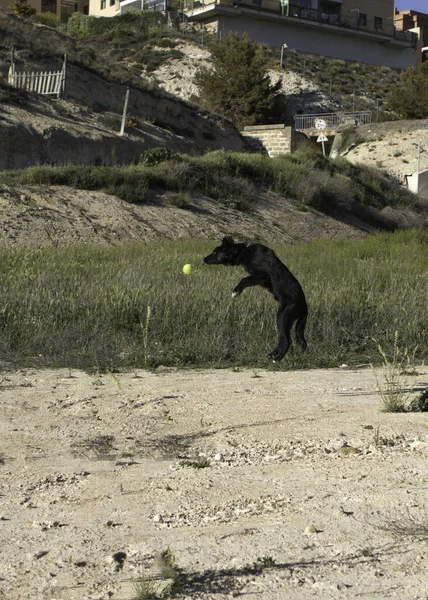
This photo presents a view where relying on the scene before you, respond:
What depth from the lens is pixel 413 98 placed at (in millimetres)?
61031

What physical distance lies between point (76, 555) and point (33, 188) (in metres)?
23.9

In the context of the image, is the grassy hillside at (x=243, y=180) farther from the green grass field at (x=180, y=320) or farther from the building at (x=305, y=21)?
the building at (x=305, y=21)

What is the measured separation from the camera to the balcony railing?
73.9m

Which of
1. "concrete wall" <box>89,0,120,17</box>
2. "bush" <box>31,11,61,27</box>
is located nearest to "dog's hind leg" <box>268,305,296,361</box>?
"bush" <box>31,11,61,27</box>

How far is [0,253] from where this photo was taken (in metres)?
17.5

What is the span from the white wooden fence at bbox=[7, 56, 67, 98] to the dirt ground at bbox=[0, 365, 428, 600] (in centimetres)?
3154

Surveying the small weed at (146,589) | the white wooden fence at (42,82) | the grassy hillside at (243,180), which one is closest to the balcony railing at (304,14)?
the grassy hillside at (243,180)

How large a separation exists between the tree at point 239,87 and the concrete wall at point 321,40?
16052mm

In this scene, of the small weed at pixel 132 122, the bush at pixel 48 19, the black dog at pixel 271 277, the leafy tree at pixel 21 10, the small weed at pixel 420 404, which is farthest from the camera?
the leafy tree at pixel 21 10

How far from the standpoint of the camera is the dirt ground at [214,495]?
4359 mm

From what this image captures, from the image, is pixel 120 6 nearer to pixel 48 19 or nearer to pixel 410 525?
pixel 48 19

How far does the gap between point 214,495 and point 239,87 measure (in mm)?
52668

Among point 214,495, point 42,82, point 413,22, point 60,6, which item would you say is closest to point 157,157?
point 42,82

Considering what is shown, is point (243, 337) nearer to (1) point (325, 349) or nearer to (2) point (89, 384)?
(1) point (325, 349)
